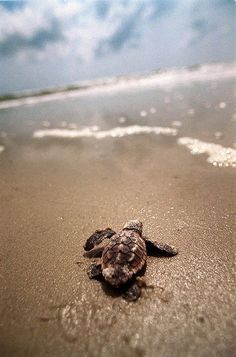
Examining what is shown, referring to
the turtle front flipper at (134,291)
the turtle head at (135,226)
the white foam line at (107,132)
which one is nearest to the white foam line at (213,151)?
the white foam line at (107,132)

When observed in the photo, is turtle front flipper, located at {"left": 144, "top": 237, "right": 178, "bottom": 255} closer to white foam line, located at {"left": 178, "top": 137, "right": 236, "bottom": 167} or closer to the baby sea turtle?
the baby sea turtle

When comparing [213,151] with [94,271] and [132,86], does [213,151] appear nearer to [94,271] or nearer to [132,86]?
[94,271]

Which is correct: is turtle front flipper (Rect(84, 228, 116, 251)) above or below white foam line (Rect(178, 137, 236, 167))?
above

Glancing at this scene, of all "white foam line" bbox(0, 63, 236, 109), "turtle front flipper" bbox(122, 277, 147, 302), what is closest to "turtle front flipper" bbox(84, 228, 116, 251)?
"turtle front flipper" bbox(122, 277, 147, 302)

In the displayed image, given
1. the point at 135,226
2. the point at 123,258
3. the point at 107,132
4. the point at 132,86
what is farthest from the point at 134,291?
the point at 132,86

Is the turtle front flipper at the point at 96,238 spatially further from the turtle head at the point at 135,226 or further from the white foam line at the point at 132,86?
the white foam line at the point at 132,86

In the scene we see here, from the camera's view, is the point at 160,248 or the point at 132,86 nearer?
the point at 160,248
